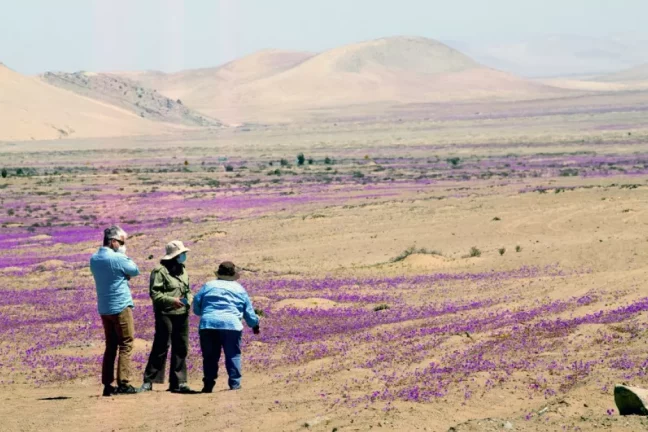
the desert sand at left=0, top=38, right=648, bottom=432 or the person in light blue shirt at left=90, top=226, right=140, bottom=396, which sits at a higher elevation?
the person in light blue shirt at left=90, top=226, right=140, bottom=396

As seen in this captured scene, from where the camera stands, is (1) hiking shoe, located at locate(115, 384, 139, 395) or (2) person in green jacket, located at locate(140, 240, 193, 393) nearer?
(2) person in green jacket, located at locate(140, 240, 193, 393)

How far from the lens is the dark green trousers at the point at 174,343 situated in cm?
1188

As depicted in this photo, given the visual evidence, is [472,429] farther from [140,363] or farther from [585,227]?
[585,227]

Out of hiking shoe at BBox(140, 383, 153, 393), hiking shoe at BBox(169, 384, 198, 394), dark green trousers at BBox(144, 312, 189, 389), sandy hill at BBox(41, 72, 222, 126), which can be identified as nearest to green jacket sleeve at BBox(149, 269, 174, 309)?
dark green trousers at BBox(144, 312, 189, 389)

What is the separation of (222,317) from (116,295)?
1.08 metres

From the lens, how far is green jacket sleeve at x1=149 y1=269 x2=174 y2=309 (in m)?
11.7

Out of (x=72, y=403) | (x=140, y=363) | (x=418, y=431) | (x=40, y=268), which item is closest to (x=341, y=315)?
(x=140, y=363)

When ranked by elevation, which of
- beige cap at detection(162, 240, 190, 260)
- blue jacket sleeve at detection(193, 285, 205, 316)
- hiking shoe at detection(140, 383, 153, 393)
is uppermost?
beige cap at detection(162, 240, 190, 260)

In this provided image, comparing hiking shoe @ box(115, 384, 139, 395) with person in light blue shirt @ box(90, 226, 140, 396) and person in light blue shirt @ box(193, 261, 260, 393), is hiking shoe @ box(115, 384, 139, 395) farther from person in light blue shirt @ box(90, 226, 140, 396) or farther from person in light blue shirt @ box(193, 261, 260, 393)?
person in light blue shirt @ box(193, 261, 260, 393)

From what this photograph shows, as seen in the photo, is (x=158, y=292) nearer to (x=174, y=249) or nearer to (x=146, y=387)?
(x=174, y=249)

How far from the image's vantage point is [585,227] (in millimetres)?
29062

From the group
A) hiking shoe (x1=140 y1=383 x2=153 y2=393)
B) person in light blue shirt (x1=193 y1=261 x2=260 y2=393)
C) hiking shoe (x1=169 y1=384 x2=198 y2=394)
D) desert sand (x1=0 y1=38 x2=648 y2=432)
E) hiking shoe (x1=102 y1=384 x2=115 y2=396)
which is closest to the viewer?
desert sand (x1=0 y1=38 x2=648 y2=432)

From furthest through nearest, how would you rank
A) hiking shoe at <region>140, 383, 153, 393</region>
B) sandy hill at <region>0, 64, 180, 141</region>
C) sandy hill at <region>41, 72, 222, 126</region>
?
sandy hill at <region>41, 72, 222, 126</region>, sandy hill at <region>0, 64, 180, 141</region>, hiking shoe at <region>140, 383, 153, 393</region>

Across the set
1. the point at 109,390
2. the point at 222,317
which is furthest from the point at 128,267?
the point at 109,390
